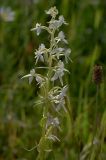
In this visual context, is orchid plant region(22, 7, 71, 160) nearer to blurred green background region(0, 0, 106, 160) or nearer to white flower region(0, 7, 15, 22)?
blurred green background region(0, 0, 106, 160)

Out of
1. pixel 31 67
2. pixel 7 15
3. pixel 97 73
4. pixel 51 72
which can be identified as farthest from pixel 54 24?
pixel 7 15

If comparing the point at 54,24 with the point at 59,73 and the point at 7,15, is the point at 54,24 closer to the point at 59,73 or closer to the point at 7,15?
the point at 59,73

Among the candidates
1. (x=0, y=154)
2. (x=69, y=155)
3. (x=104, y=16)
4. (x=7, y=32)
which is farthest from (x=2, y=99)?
(x=104, y=16)

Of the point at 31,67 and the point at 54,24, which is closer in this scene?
the point at 54,24

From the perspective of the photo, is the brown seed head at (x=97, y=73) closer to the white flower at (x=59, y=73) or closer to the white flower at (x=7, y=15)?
the white flower at (x=59, y=73)

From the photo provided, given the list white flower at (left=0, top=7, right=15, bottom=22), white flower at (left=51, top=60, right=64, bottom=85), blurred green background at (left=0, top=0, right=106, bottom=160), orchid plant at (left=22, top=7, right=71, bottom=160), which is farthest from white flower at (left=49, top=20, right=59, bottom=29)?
white flower at (left=0, top=7, right=15, bottom=22)

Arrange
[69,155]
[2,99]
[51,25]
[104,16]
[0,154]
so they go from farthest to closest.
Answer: [104,16] → [2,99] → [0,154] → [69,155] → [51,25]

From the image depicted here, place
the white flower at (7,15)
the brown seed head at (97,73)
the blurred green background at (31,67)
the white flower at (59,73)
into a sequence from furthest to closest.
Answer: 1. the white flower at (7,15)
2. the blurred green background at (31,67)
3. the brown seed head at (97,73)
4. the white flower at (59,73)

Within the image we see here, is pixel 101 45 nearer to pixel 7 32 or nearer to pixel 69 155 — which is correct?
pixel 7 32

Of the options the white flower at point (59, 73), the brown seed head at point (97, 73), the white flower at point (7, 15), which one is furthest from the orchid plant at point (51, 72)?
the white flower at point (7, 15)
